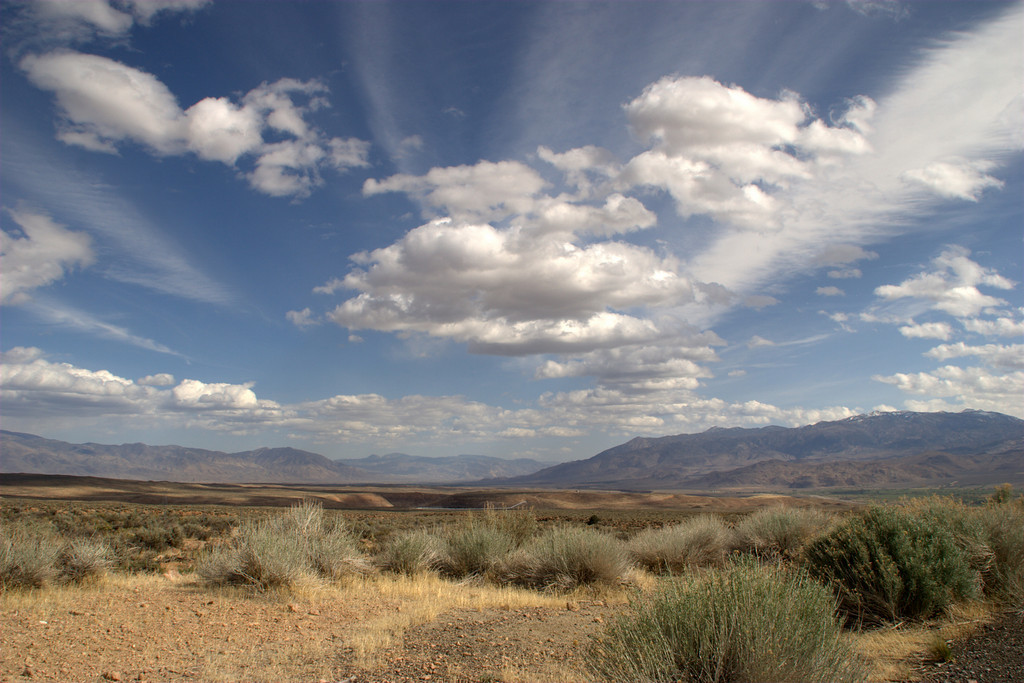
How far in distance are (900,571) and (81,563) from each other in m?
15.2

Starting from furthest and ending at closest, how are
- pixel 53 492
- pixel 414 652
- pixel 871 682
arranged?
pixel 53 492 → pixel 414 652 → pixel 871 682

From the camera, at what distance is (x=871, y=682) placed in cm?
Result: 573

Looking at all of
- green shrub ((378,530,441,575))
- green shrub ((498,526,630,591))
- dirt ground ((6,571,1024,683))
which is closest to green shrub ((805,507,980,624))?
dirt ground ((6,571,1024,683))

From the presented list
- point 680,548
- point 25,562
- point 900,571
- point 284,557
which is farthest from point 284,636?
point 680,548

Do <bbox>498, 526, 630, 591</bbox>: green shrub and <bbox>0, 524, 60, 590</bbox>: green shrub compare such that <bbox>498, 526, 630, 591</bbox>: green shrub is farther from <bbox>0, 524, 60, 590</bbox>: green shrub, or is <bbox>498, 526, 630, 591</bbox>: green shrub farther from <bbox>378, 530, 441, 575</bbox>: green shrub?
<bbox>0, 524, 60, 590</bbox>: green shrub

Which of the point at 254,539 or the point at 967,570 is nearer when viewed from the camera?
the point at 967,570

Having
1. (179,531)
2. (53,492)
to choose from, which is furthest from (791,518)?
(53,492)

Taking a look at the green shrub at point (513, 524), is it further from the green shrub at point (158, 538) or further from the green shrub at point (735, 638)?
the green shrub at point (158, 538)

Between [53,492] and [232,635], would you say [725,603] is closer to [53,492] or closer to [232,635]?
[232,635]

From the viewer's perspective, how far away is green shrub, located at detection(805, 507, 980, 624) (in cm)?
854

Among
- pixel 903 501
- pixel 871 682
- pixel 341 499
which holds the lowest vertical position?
pixel 341 499

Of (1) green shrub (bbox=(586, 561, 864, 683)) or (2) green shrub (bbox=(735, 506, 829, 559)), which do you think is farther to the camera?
(2) green shrub (bbox=(735, 506, 829, 559))

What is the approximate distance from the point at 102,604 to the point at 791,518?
17309mm

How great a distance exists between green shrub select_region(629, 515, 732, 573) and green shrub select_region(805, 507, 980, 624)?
6.04 m
